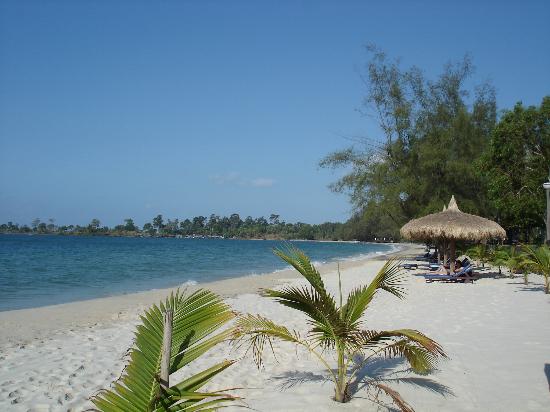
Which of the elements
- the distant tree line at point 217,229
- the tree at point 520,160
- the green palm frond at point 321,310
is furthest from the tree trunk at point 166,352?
the distant tree line at point 217,229

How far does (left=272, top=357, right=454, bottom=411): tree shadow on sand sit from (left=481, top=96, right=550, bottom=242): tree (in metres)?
18.3

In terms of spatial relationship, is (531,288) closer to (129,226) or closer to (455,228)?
(455,228)

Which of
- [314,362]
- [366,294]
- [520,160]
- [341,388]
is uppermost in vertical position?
[520,160]

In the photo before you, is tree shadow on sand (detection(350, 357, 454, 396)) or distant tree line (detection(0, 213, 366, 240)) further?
distant tree line (detection(0, 213, 366, 240))

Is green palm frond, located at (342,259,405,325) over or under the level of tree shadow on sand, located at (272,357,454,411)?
over

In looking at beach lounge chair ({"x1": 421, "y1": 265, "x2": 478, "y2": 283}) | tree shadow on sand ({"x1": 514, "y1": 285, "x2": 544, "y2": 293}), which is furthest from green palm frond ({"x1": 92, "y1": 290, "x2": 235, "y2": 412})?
beach lounge chair ({"x1": 421, "y1": 265, "x2": 478, "y2": 283})

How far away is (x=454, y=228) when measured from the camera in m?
15.8

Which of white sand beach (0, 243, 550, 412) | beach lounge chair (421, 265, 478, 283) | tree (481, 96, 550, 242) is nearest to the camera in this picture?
white sand beach (0, 243, 550, 412)

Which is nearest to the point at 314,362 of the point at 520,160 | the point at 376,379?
the point at 376,379

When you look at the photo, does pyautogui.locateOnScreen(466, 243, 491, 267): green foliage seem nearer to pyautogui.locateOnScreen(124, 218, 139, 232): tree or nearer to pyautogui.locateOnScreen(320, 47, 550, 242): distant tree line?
pyautogui.locateOnScreen(320, 47, 550, 242): distant tree line

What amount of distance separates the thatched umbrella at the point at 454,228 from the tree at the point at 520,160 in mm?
5922

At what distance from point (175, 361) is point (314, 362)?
3622 mm

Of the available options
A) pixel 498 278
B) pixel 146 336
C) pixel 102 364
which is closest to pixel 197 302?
pixel 146 336

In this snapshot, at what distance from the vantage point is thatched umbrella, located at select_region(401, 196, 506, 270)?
51.8 feet
